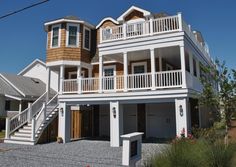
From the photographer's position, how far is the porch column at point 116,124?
1267cm

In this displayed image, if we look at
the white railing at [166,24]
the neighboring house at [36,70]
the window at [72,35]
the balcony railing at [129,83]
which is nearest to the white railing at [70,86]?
the balcony railing at [129,83]

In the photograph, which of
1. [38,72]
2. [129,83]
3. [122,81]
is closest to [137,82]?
[129,83]

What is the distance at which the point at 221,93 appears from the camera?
29.7 feet

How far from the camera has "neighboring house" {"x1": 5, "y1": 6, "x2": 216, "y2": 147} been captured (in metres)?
12.1

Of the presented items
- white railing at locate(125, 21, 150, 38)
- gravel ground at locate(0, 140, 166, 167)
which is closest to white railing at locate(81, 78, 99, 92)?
white railing at locate(125, 21, 150, 38)

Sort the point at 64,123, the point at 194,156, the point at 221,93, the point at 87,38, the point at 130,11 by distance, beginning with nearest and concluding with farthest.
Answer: the point at 194,156
the point at 221,93
the point at 64,123
the point at 130,11
the point at 87,38

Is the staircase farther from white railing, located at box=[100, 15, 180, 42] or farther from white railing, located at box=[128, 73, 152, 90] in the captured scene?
white railing, located at box=[100, 15, 180, 42]

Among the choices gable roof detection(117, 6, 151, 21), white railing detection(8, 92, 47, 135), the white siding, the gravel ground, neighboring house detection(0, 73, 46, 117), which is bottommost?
the gravel ground

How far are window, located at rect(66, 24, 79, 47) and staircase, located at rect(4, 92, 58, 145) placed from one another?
4724mm

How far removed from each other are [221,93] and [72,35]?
469 inches

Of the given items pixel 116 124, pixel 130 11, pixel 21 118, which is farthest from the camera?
pixel 130 11

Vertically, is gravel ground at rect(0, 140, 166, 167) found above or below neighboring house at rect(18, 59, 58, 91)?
below

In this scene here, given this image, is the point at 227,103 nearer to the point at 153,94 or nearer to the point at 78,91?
the point at 153,94

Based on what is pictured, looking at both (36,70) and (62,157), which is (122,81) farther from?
(36,70)
